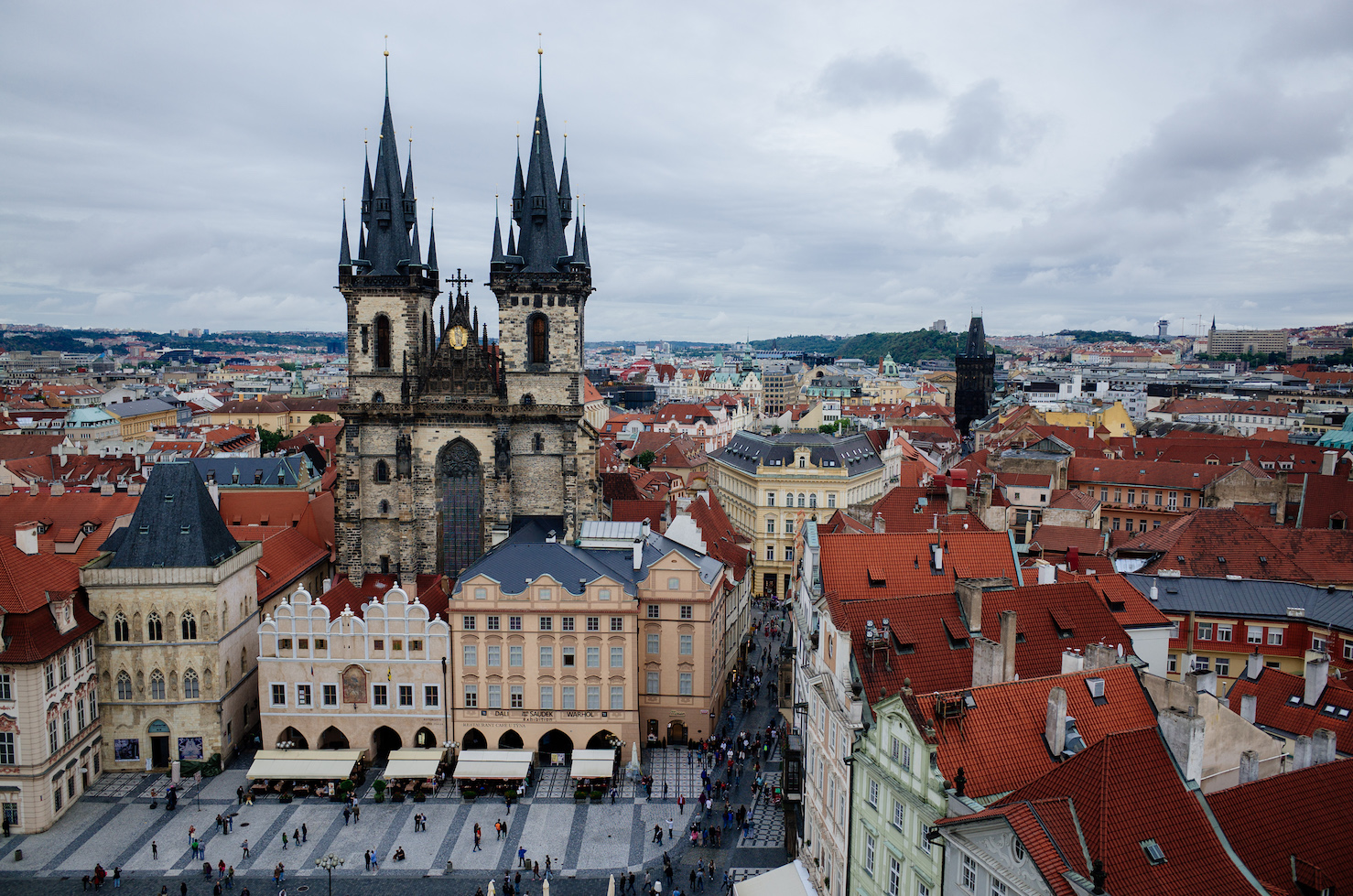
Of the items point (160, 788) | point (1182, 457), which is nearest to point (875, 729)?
point (160, 788)

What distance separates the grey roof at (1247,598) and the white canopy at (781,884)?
2699 centimetres

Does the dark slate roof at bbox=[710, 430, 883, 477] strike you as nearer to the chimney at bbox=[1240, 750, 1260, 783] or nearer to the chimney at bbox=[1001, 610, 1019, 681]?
the chimney at bbox=[1001, 610, 1019, 681]

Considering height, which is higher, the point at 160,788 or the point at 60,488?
the point at 60,488

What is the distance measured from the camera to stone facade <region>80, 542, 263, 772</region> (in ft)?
182

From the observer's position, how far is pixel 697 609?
5712cm

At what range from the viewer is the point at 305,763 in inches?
2089

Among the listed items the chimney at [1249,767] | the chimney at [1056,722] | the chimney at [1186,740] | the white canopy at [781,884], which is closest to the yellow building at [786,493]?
the white canopy at [781,884]

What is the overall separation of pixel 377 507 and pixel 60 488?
28045 mm

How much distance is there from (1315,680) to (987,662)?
13.3 metres

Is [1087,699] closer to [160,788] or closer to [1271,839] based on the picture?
[1271,839]

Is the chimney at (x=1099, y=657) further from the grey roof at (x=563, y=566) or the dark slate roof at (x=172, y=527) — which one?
the dark slate roof at (x=172, y=527)

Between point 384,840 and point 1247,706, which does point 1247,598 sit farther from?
point 384,840

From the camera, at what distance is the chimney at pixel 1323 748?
2988cm

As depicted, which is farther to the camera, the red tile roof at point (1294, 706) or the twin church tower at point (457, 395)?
the twin church tower at point (457, 395)
